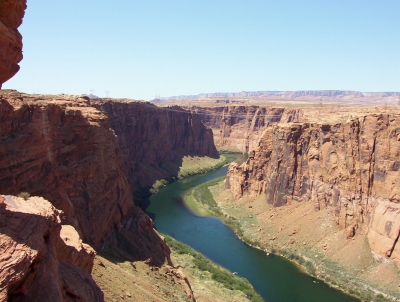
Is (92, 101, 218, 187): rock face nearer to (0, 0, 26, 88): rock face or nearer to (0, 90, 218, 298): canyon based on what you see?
(0, 90, 218, 298): canyon

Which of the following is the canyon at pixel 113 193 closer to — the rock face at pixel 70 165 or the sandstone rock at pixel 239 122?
the rock face at pixel 70 165

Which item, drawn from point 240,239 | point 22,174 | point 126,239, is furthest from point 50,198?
point 240,239

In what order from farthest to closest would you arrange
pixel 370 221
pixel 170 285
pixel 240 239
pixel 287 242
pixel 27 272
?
pixel 240 239 → pixel 287 242 → pixel 370 221 → pixel 170 285 → pixel 27 272

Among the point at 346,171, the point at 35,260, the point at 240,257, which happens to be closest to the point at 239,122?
the point at 346,171

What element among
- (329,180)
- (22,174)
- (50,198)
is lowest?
(329,180)

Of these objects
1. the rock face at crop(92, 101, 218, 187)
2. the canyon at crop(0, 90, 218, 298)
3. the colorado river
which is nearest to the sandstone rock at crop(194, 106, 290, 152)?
the rock face at crop(92, 101, 218, 187)

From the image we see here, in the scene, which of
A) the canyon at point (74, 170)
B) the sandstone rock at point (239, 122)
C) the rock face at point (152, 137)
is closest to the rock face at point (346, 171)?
the canyon at point (74, 170)

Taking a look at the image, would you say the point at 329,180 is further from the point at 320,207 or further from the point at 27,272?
the point at 27,272
